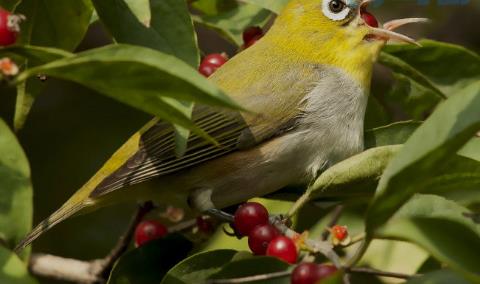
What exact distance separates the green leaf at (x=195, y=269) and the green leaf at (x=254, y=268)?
123 millimetres

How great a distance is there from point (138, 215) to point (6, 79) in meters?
1.62

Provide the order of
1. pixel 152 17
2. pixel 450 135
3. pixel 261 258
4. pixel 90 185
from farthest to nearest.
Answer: pixel 90 185 → pixel 152 17 → pixel 261 258 → pixel 450 135

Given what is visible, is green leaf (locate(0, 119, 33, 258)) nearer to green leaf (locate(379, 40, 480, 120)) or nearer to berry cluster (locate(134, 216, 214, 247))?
berry cluster (locate(134, 216, 214, 247))

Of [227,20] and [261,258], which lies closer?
[261,258]

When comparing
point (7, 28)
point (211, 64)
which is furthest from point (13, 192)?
point (211, 64)

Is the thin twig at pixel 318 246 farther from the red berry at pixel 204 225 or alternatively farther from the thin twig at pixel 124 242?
the thin twig at pixel 124 242

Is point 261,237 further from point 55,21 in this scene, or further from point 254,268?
point 55,21

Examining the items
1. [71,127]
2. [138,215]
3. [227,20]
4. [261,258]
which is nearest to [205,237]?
[138,215]

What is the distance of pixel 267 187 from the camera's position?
4.16 metres

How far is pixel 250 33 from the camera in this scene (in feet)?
14.3

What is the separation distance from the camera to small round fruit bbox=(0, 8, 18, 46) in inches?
112

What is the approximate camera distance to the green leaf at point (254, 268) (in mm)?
2891

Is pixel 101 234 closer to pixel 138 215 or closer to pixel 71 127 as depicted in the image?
pixel 71 127

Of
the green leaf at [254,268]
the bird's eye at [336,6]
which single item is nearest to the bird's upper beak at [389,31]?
the bird's eye at [336,6]
